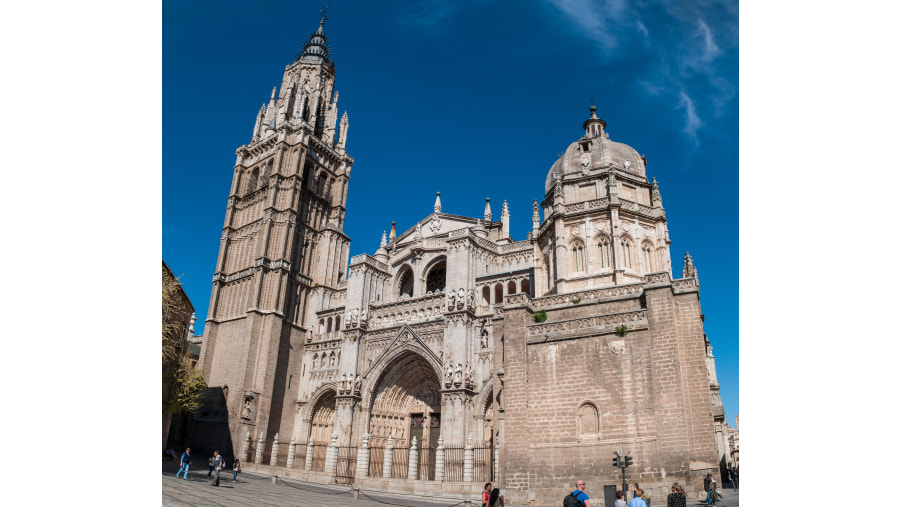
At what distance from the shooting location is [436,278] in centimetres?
3231

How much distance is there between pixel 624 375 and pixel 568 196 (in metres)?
11.3

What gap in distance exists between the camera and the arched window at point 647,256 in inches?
864

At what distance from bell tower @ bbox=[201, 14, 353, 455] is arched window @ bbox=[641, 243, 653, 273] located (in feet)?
66.9

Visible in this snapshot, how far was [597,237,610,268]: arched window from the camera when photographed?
21625mm

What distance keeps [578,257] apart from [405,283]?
14377 millimetres

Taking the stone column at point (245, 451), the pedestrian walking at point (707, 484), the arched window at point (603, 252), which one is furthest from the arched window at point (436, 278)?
the pedestrian walking at point (707, 484)

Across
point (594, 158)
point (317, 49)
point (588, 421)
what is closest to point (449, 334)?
point (594, 158)

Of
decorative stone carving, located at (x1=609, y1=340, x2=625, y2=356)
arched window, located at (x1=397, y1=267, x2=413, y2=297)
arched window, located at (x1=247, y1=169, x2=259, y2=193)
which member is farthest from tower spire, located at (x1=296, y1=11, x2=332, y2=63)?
decorative stone carving, located at (x1=609, y1=340, x2=625, y2=356)

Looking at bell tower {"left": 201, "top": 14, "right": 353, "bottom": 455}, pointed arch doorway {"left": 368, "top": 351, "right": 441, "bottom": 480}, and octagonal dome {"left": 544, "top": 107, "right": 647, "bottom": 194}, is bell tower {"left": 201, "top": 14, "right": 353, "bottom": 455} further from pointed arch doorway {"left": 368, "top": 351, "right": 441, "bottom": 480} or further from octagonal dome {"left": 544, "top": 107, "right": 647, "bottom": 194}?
octagonal dome {"left": 544, "top": 107, "right": 647, "bottom": 194}

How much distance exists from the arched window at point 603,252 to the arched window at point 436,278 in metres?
11.8

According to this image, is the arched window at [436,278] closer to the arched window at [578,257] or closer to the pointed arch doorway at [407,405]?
the pointed arch doorway at [407,405]

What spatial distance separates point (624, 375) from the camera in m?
14.2
